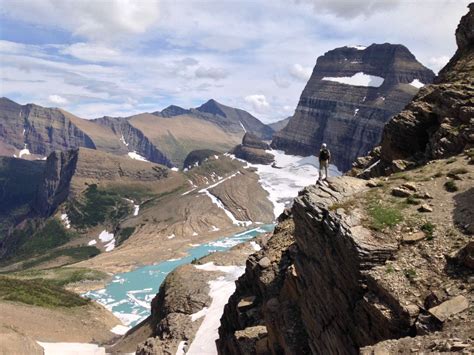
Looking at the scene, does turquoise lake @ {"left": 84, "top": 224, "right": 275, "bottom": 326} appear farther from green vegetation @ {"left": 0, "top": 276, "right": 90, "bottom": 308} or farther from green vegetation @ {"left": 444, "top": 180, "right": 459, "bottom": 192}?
green vegetation @ {"left": 444, "top": 180, "right": 459, "bottom": 192}

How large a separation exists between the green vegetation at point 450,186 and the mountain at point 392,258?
0.20ft

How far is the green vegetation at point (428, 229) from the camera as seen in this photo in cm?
2298

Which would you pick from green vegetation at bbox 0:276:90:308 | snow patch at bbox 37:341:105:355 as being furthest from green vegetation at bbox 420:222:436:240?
green vegetation at bbox 0:276:90:308

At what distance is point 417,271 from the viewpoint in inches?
848

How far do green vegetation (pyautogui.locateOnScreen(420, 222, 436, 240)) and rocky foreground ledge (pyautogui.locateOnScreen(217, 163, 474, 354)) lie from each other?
51 millimetres

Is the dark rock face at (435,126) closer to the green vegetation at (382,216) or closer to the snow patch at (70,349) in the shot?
the green vegetation at (382,216)

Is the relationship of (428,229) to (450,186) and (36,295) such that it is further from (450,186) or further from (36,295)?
(36,295)

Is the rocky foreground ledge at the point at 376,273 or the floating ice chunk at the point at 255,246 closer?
the rocky foreground ledge at the point at 376,273

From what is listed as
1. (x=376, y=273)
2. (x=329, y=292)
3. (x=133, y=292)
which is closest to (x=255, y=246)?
(x=133, y=292)

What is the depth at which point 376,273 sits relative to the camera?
22156 mm

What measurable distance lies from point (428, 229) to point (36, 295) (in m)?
102

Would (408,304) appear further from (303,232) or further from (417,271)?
(303,232)

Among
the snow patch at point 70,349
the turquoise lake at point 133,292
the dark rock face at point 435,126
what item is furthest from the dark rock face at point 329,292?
the turquoise lake at point 133,292

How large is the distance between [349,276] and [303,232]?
6240 millimetres
